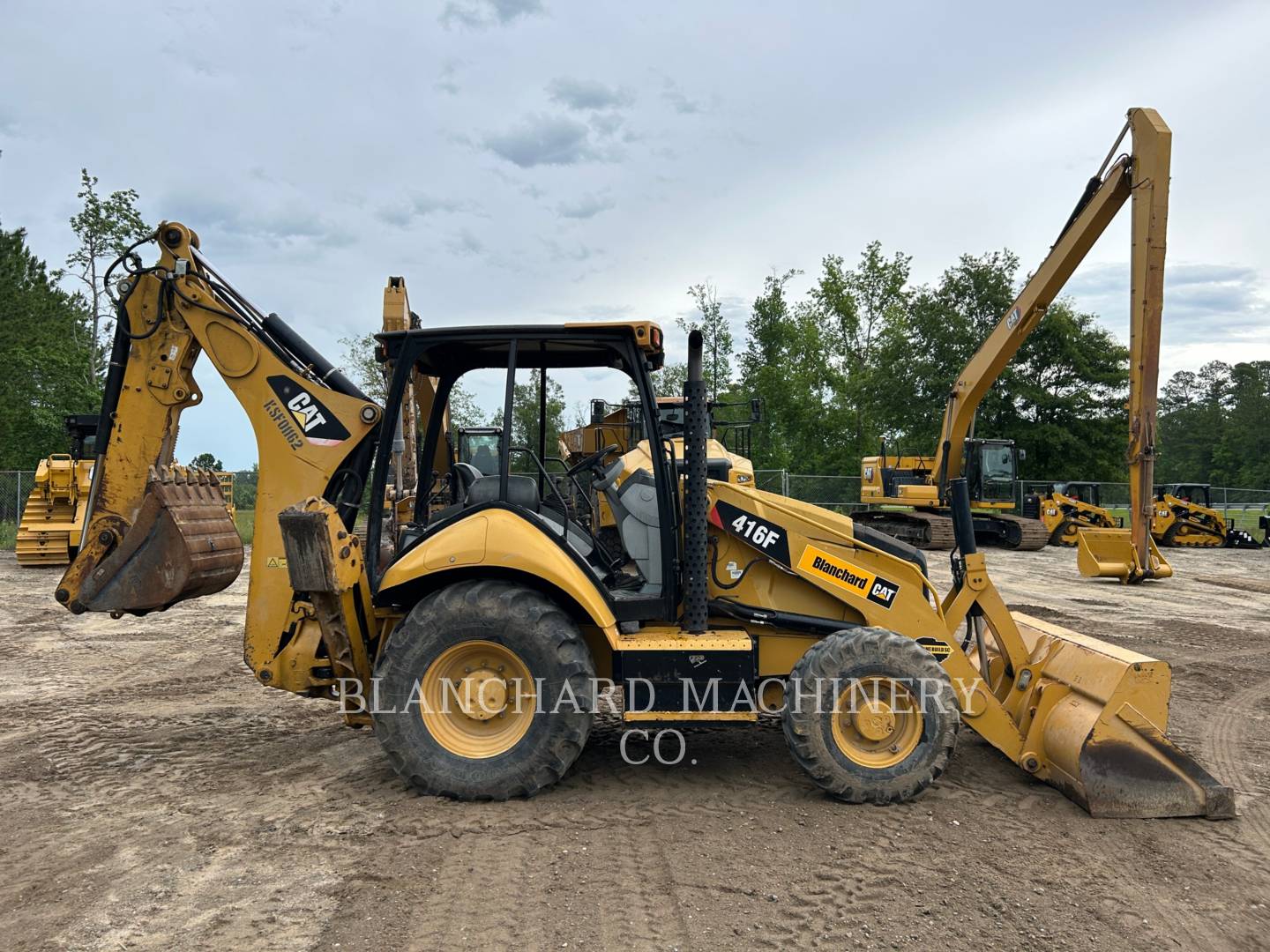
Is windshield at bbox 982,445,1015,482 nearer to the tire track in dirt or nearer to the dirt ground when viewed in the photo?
the tire track in dirt

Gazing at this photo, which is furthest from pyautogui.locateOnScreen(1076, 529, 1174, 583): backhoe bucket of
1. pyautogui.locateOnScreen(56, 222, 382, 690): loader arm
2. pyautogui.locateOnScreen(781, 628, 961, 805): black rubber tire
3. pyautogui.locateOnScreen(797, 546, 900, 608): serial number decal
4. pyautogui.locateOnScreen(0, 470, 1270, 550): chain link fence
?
pyautogui.locateOnScreen(56, 222, 382, 690): loader arm

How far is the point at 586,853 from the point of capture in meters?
3.88

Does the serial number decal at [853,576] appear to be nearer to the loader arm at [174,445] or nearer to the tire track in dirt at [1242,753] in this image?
the tire track in dirt at [1242,753]

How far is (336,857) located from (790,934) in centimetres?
198

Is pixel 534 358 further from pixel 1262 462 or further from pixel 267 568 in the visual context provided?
pixel 1262 462

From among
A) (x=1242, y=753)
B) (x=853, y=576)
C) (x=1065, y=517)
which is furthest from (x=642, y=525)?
(x=1065, y=517)

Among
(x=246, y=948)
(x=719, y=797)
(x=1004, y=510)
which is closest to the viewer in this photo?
(x=246, y=948)

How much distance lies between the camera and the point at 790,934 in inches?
127

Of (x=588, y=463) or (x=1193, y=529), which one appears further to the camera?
(x=1193, y=529)

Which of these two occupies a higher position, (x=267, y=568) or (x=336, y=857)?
(x=267, y=568)

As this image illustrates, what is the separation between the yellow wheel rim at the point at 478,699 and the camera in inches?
176

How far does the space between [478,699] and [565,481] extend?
1.41m

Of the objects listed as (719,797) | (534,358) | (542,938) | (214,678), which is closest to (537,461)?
(534,358)

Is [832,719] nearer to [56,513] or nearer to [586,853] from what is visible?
[586,853]
